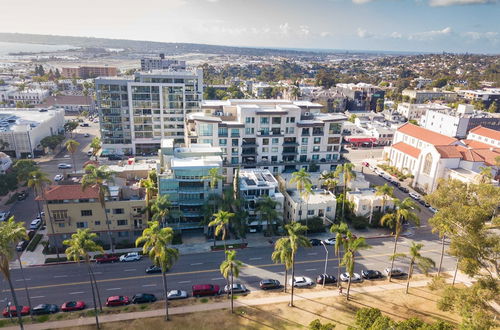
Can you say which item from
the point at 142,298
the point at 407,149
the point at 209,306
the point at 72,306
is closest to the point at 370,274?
the point at 209,306

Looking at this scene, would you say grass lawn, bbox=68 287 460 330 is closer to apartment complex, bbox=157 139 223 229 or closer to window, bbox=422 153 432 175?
apartment complex, bbox=157 139 223 229

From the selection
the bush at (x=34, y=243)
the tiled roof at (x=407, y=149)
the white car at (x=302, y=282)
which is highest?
the tiled roof at (x=407, y=149)

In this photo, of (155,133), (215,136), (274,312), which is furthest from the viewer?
(155,133)

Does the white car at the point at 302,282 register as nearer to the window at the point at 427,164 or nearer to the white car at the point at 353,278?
the white car at the point at 353,278

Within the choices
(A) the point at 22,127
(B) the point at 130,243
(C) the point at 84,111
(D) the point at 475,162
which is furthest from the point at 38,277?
(C) the point at 84,111

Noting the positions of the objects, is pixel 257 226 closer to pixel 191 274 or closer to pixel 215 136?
pixel 191 274

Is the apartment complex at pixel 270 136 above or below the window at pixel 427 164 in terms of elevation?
above

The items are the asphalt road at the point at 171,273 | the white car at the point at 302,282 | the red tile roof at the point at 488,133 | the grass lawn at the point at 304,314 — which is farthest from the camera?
the red tile roof at the point at 488,133

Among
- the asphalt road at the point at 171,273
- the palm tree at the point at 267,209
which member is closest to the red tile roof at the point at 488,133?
the asphalt road at the point at 171,273
